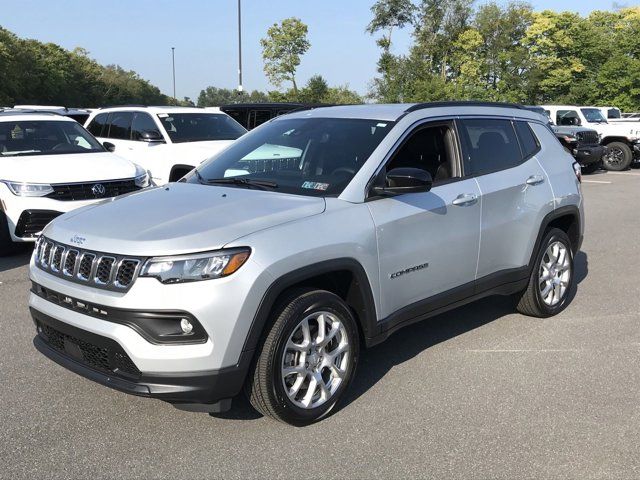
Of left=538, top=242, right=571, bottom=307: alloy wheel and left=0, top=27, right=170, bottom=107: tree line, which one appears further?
left=0, top=27, right=170, bottom=107: tree line

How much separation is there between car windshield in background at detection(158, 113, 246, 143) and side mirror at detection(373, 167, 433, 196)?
6.90 metres

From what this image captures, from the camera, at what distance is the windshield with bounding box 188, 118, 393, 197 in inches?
155

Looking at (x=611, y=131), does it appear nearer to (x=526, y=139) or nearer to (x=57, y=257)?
(x=526, y=139)

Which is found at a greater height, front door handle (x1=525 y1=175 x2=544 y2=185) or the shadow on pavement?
front door handle (x1=525 y1=175 x2=544 y2=185)

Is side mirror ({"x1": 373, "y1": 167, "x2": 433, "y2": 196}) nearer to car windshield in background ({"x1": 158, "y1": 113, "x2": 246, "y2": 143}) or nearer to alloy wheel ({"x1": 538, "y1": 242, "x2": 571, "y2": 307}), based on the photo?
alloy wheel ({"x1": 538, "y1": 242, "x2": 571, "y2": 307})

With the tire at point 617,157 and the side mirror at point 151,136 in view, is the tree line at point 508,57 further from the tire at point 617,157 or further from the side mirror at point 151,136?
the side mirror at point 151,136

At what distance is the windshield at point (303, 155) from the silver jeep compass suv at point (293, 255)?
0.01 meters

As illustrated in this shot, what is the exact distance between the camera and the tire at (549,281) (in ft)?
16.9

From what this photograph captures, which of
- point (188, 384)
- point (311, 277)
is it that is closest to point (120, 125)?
point (311, 277)

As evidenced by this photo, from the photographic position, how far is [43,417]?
3.54m

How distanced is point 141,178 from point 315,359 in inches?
208

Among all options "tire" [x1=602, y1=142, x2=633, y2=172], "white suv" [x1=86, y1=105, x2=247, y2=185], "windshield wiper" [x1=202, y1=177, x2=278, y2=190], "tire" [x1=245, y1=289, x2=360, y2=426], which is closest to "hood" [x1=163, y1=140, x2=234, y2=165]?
"white suv" [x1=86, y1=105, x2=247, y2=185]

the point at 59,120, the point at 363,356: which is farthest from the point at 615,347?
the point at 59,120

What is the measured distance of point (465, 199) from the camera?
4328 mm
